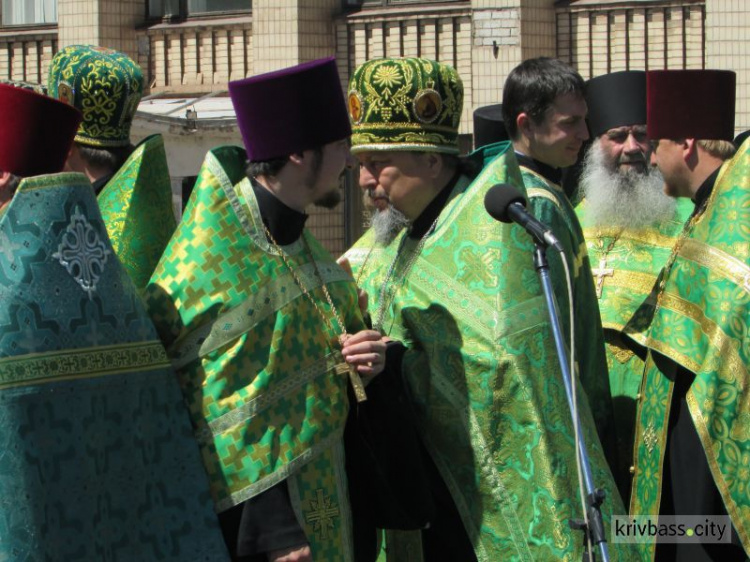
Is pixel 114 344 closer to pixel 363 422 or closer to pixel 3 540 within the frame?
pixel 3 540

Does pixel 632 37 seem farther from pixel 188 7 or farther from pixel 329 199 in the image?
pixel 329 199

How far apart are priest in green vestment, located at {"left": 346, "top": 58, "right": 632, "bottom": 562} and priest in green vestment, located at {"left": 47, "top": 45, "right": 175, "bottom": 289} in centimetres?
79

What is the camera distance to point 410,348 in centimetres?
450

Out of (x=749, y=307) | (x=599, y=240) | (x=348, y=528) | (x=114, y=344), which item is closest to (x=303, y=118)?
(x=114, y=344)

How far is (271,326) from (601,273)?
7.63 ft

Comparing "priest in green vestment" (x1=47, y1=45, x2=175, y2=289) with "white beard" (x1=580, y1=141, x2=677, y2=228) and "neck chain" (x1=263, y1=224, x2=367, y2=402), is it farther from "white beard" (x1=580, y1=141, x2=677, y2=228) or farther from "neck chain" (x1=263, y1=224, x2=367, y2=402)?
"white beard" (x1=580, y1=141, x2=677, y2=228)

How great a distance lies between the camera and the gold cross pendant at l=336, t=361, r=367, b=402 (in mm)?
4012

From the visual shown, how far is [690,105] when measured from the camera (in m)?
5.01

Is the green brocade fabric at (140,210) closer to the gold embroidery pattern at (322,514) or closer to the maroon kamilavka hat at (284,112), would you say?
the maroon kamilavka hat at (284,112)

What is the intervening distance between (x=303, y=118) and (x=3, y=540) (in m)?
1.38

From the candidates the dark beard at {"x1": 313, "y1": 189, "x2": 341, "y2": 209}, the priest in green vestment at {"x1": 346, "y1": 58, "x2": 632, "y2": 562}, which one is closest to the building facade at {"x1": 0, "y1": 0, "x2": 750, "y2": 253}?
the priest in green vestment at {"x1": 346, "y1": 58, "x2": 632, "y2": 562}

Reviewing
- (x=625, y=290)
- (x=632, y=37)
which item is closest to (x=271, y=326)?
(x=625, y=290)

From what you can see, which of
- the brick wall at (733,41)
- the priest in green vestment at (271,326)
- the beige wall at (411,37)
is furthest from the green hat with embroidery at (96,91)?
the beige wall at (411,37)

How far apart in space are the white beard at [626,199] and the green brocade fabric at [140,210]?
189 cm
